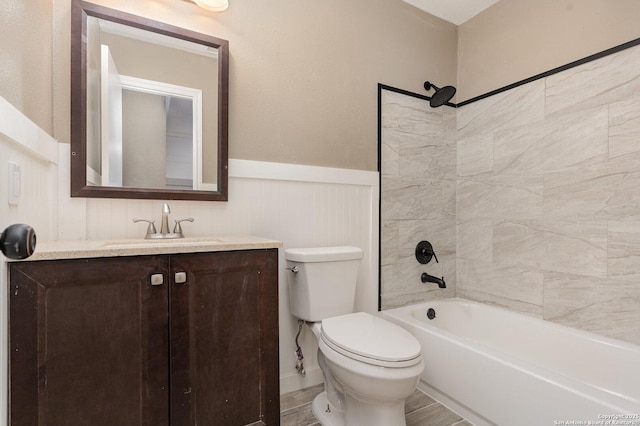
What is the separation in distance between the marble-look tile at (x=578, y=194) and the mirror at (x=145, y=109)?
6.16ft

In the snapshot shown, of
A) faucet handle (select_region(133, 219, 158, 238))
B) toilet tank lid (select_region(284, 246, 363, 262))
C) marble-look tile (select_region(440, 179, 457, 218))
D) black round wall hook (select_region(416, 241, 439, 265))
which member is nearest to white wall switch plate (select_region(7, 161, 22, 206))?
faucet handle (select_region(133, 219, 158, 238))

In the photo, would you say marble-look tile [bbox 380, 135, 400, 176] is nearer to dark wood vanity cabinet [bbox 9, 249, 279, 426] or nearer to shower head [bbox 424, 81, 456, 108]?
shower head [bbox 424, 81, 456, 108]

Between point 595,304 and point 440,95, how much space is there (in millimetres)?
1512

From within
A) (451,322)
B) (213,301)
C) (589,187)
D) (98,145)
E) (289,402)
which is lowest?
(289,402)

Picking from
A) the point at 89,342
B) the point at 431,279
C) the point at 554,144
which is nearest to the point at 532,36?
the point at 554,144

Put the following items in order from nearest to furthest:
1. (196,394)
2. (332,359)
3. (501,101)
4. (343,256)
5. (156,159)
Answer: (196,394), (332,359), (156,159), (343,256), (501,101)

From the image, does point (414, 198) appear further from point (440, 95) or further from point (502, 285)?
point (502, 285)

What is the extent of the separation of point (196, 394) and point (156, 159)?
3.36 feet

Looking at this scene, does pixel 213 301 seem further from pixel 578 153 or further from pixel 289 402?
pixel 578 153

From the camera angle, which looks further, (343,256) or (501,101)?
(501,101)

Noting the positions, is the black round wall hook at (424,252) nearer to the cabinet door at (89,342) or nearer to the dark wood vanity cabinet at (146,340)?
the dark wood vanity cabinet at (146,340)

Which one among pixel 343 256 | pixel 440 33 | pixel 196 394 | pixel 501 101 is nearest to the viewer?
pixel 196 394

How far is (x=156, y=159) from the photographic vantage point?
5.00 feet

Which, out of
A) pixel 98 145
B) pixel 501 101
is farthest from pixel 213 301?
pixel 501 101
